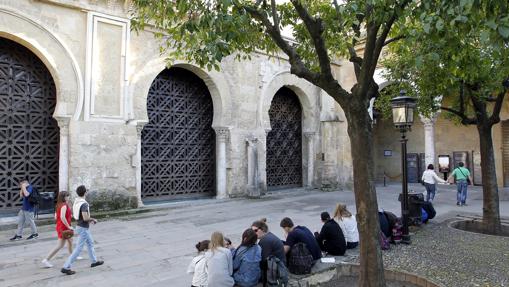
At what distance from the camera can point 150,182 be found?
12.0 metres

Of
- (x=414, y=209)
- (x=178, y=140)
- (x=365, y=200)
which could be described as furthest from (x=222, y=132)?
(x=365, y=200)

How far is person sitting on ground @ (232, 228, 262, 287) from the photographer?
468 cm

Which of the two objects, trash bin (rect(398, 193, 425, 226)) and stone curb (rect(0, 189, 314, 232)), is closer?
trash bin (rect(398, 193, 425, 226))

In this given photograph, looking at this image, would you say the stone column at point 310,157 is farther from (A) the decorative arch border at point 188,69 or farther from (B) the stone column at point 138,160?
(B) the stone column at point 138,160

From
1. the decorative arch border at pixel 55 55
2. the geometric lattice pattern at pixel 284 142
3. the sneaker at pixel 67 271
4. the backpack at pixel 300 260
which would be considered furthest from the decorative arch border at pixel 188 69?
the backpack at pixel 300 260

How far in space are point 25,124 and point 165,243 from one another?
18.4 feet

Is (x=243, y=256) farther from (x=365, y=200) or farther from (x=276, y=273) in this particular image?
(x=365, y=200)

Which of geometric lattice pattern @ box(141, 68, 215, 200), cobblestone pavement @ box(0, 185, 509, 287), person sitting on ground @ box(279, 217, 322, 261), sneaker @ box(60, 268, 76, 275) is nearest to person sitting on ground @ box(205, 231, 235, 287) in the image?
cobblestone pavement @ box(0, 185, 509, 287)

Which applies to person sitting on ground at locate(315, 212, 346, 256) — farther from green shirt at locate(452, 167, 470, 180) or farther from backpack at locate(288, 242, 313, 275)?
green shirt at locate(452, 167, 470, 180)

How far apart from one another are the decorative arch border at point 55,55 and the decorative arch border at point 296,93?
6.73 meters

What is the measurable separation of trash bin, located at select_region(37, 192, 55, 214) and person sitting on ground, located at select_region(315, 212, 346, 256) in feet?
23.4

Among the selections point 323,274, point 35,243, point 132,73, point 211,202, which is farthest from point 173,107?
point 323,274

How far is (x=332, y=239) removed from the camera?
6211 mm

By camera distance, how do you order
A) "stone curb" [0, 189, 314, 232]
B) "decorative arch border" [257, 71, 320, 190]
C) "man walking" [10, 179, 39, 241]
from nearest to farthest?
"man walking" [10, 179, 39, 241], "stone curb" [0, 189, 314, 232], "decorative arch border" [257, 71, 320, 190]
